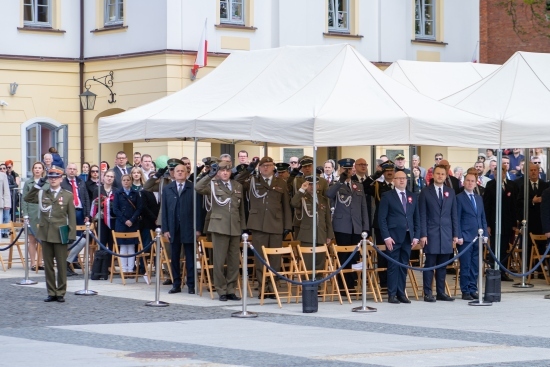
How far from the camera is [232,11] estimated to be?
36094 millimetres

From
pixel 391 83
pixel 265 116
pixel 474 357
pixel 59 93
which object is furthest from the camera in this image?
pixel 59 93

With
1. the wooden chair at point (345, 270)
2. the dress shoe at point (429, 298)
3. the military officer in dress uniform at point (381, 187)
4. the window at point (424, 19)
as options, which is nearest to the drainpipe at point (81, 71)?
the window at point (424, 19)

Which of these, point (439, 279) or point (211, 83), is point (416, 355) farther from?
point (211, 83)

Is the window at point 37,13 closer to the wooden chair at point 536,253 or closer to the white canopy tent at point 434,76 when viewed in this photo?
the white canopy tent at point 434,76

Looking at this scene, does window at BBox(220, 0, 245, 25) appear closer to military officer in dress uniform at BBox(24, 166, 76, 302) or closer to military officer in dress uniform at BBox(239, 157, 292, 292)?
military officer in dress uniform at BBox(239, 157, 292, 292)

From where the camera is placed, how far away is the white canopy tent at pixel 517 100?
20109mm

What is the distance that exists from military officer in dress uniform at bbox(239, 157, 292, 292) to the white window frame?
746 inches

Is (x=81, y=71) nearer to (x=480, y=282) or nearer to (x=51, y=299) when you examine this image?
(x=51, y=299)

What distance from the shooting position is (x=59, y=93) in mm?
36812

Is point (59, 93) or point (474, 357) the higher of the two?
point (59, 93)

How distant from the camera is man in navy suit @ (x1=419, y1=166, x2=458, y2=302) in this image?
775 inches

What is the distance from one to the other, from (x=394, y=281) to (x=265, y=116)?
304cm

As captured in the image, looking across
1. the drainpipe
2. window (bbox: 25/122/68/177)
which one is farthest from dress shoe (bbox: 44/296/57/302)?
the drainpipe

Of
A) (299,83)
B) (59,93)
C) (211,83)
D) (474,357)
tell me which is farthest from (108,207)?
(59,93)
